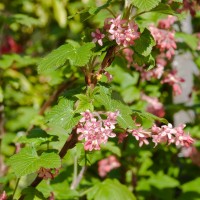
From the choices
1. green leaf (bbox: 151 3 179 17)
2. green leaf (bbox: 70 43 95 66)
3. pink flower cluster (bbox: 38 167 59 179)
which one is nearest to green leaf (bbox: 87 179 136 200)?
pink flower cluster (bbox: 38 167 59 179)

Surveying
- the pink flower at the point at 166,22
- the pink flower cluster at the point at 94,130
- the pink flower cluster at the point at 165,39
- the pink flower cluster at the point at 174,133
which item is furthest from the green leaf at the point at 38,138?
the pink flower at the point at 166,22

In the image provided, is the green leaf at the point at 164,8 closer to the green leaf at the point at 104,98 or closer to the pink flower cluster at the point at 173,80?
the green leaf at the point at 104,98

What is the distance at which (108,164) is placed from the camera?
289 centimetres

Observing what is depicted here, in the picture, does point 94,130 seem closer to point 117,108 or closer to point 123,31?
point 117,108

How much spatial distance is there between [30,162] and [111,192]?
0.78 m

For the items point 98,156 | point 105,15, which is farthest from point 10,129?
point 105,15

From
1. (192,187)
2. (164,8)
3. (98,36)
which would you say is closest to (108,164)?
(192,187)

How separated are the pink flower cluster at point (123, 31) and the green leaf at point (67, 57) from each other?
0.09 m

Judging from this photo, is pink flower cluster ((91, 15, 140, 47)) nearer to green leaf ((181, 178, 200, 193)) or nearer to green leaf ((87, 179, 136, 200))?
green leaf ((87, 179, 136, 200))

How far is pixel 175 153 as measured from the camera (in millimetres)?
3191

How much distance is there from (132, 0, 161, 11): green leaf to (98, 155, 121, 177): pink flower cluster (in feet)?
4.83

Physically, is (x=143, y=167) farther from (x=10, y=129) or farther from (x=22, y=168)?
(x=22, y=168)

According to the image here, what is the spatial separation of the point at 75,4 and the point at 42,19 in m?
0.40

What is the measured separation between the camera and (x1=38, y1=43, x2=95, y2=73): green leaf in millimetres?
1632
